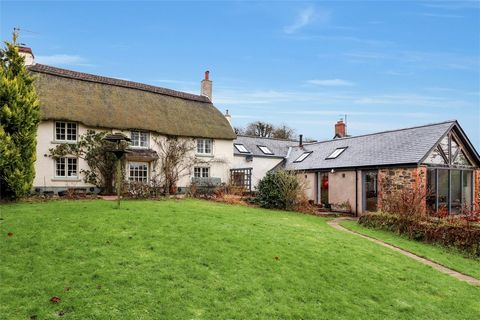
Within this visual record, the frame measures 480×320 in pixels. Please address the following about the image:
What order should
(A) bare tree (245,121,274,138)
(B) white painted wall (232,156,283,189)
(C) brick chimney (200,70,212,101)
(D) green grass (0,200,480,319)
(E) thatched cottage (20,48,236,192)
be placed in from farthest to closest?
(A) bare tree (245,121,274,138) < (C) brick chimney (200,70,212,101) < (B) white painted wall (232,156,283,189) < (E) thatched cottage (20,48,236,192) < (D) green grass (0,200,480,319)

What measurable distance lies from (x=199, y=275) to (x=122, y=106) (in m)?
17.8

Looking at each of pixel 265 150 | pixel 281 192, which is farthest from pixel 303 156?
pixel 281 192

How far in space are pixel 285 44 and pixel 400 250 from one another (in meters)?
11.7

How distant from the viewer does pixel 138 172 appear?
70.8 feet

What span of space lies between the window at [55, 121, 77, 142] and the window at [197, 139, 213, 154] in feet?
28.0

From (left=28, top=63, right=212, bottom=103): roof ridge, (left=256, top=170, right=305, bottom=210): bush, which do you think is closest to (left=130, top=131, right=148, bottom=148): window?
(left=28, top=63, right=212, bottom=103): roof ridge

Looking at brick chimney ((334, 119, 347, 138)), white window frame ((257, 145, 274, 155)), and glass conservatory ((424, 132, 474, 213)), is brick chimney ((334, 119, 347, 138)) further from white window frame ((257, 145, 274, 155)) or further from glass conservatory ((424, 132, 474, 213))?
glass conservatory ((424, 132, 474, 213))

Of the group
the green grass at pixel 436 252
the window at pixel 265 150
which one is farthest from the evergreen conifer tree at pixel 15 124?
the window at pixel 265 150

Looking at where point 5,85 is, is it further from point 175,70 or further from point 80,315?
point 80,315

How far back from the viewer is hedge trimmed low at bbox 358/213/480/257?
38.0 ft

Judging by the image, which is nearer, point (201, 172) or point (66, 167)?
point (66, 167)

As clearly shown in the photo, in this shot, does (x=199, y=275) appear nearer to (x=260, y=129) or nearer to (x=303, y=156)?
(x=303, y=156)

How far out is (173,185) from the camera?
2202 cm

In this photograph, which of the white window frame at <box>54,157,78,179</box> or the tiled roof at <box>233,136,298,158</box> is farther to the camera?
the tiled roof at <box>233,136,298,158</box>
